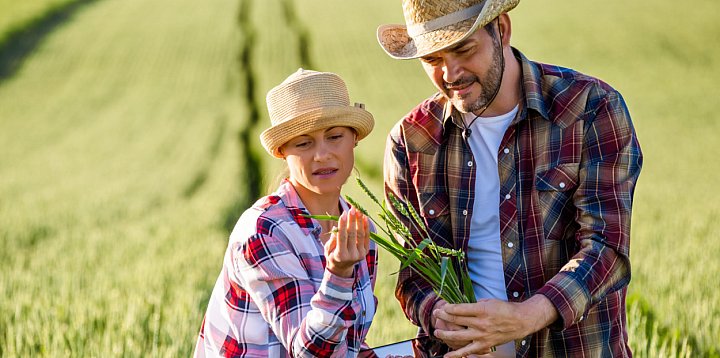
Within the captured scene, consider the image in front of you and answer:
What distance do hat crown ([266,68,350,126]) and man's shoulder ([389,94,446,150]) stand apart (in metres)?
0.34

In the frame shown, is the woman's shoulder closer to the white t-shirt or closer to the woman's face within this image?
the woman's face

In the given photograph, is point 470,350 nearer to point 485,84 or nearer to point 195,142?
point 485,84

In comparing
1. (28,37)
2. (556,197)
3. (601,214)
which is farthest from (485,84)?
(28,37)

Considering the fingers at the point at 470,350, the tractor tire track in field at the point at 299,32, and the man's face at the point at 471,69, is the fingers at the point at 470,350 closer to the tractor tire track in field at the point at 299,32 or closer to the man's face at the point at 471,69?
→ the man's face at the point at 471,69

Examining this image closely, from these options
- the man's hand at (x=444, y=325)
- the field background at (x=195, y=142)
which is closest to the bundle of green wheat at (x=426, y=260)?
the man's hand at (x=444, y=325)

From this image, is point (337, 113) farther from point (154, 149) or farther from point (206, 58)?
point (206, 58)

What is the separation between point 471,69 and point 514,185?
38 cm

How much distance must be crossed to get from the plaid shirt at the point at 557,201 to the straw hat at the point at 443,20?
0.81 ft

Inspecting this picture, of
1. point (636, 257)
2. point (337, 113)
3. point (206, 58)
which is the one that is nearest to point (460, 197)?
point (337, 113)

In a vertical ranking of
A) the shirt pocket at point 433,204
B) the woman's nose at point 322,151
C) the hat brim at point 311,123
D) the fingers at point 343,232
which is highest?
the hat brim at point 311,123

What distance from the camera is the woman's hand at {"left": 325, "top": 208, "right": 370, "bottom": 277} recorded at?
2.21m

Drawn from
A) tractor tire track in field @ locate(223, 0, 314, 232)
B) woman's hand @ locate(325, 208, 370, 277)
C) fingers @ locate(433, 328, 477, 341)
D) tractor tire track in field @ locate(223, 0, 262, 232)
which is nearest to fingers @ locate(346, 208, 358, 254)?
woman's hand @ locate(325, 208, 370, 277)

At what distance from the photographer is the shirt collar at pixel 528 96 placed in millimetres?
2756

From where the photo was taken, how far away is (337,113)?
8.39 ft
